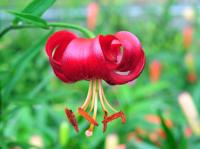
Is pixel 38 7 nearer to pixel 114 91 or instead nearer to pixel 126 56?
pixel 126 56

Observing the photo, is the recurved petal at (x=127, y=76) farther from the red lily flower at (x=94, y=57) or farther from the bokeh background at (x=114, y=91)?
the bokeh background at (x=114, y=91)

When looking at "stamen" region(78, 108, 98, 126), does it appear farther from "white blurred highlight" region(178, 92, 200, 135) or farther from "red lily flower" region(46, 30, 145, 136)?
"white blurred highlight" region(178, 92, 200, 135)

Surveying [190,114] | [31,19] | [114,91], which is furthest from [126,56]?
[114,91]

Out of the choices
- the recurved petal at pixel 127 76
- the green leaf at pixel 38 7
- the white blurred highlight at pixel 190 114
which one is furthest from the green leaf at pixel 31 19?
the white blurred highlight at pixel 190 114

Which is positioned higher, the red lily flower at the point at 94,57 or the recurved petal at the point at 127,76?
the red lily flower at the point at 94,57

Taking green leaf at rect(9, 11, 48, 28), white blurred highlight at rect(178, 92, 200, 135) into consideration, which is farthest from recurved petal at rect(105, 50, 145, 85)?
white blurred highlight at rect(178, 92, 200, 135)

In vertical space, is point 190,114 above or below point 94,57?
below
